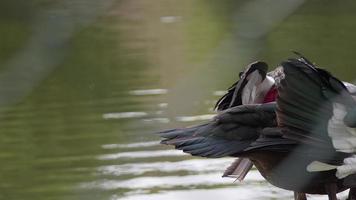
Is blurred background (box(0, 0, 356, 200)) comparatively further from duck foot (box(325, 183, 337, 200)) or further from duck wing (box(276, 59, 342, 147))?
duck foot (box(325, 183, 337, 200))

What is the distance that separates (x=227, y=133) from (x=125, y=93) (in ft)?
7.41

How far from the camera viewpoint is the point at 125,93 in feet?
15.7

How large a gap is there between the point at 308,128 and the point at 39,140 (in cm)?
200

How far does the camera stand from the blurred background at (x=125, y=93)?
1.99 metres

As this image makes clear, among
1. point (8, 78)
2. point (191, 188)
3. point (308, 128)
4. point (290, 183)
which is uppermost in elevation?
point (8, 78)

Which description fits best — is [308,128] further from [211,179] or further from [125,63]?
[125,63]

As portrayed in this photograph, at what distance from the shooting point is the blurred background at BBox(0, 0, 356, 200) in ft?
6.52

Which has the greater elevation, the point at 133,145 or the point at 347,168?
the point at 347,168

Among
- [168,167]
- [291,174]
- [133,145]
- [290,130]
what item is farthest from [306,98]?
[133,145]

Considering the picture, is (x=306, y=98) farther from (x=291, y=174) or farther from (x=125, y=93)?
(x=125, y=93)

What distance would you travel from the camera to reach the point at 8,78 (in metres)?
1.91

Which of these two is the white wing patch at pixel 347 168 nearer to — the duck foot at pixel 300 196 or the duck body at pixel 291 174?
the duck body at pixel 291 174

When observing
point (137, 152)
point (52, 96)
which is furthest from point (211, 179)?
point (52, 96)

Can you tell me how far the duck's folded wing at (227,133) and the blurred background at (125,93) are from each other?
84mm
